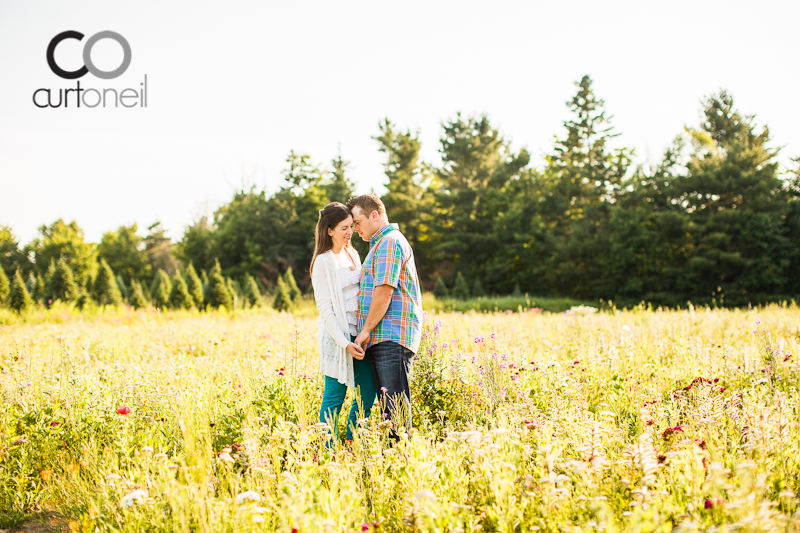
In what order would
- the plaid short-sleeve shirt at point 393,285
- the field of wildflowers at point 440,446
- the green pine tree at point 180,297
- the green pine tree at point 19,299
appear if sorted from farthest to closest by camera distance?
the green pine tree at point 180,297 < the green pine tree at point 19,299 < the plaid short-sleeve shirt at point 393,285 < the field of wildflowers at point 440,446

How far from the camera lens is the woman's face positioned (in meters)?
3.02

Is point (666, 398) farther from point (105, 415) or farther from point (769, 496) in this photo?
point (105, 415)

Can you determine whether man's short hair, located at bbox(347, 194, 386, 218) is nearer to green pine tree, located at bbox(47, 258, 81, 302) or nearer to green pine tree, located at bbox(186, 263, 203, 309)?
green pine tree, located at bbox(186, 263, 203, 309)

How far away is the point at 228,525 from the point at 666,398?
132 inches

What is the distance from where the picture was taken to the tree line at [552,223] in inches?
842

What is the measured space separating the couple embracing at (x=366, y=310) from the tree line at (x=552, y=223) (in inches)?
677

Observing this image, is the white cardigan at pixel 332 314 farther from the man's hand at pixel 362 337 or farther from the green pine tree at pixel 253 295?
the green pine tree at pixel 253 295

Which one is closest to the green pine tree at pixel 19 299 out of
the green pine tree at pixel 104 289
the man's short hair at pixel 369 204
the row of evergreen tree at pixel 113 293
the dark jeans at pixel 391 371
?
the row of evergreen tree at pixel 113 293

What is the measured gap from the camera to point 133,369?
4.51 metres

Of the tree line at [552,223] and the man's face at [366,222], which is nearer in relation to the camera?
the man's face at [366,222]

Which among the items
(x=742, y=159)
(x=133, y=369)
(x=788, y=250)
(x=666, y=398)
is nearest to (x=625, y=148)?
(x=742, y=159)

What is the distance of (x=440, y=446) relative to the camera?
234cm

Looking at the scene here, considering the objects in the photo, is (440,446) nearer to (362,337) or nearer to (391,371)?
(391,371)

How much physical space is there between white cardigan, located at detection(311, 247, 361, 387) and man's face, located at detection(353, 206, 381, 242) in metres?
0.28
